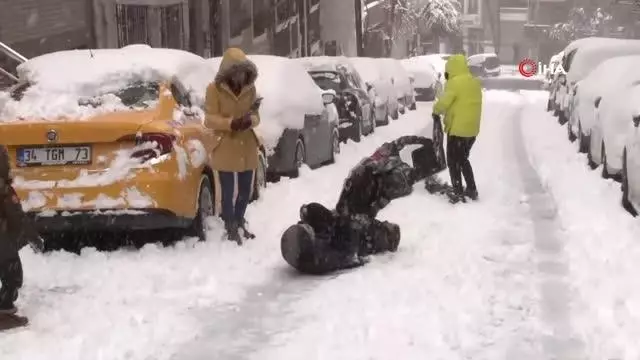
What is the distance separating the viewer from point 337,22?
5206 centimetres

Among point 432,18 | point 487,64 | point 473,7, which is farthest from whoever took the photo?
point 473,7

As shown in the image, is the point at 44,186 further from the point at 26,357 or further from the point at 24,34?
the point at 24,34

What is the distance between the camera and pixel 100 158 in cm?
762

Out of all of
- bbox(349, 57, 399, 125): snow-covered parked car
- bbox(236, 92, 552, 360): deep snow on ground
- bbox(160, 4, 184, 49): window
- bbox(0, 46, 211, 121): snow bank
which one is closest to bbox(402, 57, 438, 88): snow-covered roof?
bbox(349, 57, 399, 125): snow-covered parked car

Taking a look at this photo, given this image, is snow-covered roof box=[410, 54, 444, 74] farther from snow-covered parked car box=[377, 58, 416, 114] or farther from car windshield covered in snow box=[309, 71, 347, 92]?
car windshield covered in snow box=[309, 71, 347, 92]

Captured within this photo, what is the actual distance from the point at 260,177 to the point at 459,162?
7.48 ft

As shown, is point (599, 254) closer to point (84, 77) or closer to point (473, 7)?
point (84, 77)

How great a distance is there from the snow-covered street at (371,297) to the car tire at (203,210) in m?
A: 0.11

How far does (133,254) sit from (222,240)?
0.86 m

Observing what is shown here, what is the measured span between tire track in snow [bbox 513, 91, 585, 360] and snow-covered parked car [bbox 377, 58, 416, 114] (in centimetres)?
1581

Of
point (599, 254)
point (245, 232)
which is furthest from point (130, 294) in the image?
point (599, 254)

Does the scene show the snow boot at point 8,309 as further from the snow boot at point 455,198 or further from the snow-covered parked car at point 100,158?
the snow boot at point 455,198

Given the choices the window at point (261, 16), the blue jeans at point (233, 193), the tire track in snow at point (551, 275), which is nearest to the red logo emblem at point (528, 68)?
the window at point (261, 16)

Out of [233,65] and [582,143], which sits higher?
[233,65]
